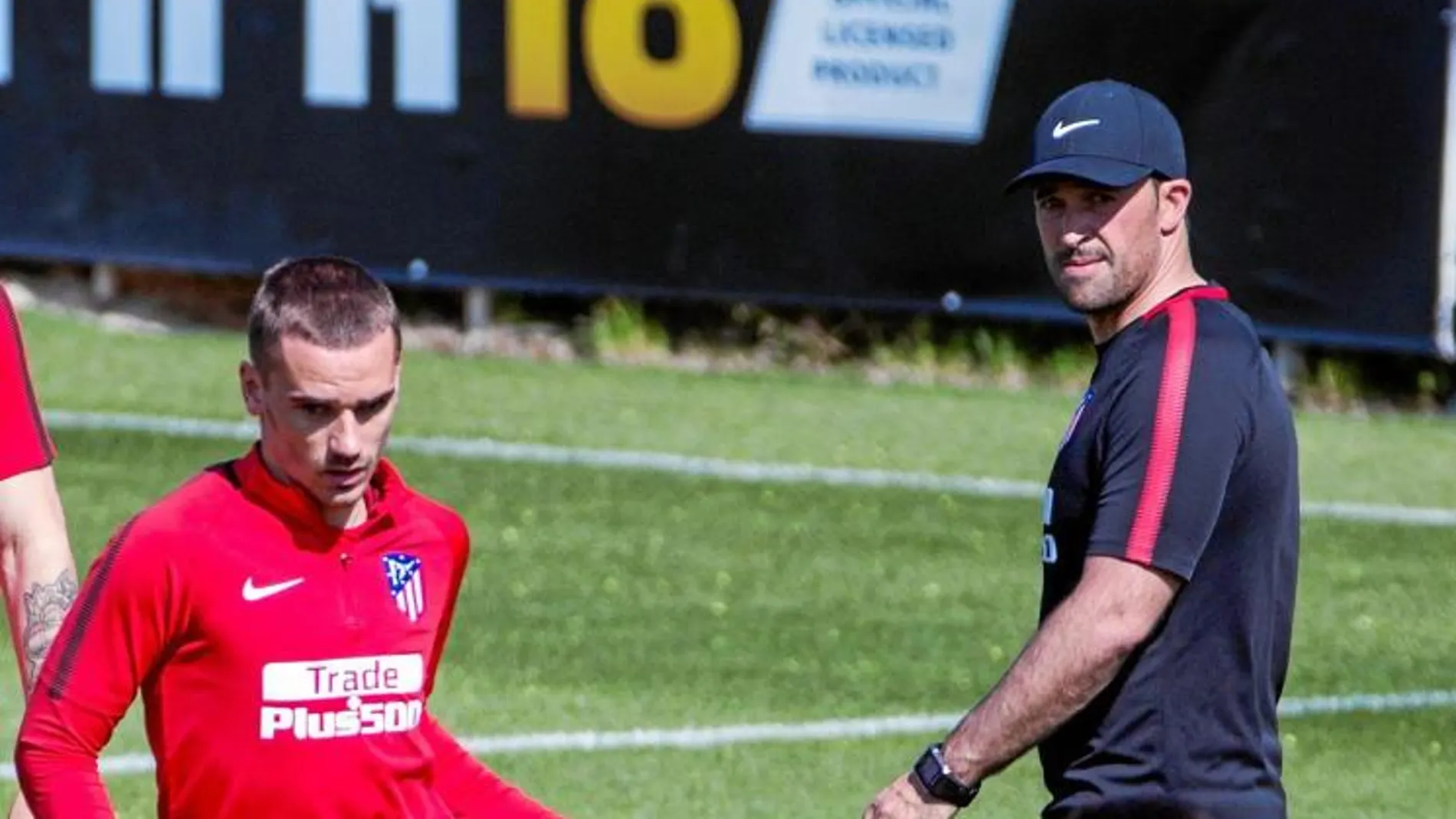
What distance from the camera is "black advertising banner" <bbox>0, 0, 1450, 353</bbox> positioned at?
1513cm

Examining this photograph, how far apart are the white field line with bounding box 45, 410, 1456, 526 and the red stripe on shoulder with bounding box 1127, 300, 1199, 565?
833 cm

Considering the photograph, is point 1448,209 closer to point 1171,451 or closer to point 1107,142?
point 1107,142

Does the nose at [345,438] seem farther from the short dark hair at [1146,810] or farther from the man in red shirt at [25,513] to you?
the short dark hair at [1146,810]

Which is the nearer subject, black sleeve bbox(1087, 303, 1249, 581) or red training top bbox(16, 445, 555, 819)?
red training top bbox(16, 445, 555, 819)

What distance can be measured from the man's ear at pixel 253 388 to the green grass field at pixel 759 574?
13.1ft

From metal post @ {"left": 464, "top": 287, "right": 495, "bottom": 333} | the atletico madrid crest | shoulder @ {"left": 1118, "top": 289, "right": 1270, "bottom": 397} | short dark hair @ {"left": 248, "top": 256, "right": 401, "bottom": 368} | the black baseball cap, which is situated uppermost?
the black baseball cap

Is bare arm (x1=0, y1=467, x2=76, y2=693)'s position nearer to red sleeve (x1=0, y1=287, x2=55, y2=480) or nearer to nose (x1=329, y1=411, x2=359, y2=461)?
red sleeve (x1=0, y1=287, x2=55, y2=480)

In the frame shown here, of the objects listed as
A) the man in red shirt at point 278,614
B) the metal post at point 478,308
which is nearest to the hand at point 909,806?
the man in red shirt at point 278,614

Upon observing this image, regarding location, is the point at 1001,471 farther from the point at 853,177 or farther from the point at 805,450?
the point at 853,177

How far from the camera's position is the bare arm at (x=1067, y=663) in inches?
207

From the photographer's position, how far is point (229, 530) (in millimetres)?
4996

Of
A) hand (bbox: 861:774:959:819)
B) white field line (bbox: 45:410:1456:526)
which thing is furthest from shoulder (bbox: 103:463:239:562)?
white field line (bbox: 45:410:1456:526)

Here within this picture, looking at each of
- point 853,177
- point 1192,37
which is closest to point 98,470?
point 853,177

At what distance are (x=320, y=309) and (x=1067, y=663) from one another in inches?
54.3
